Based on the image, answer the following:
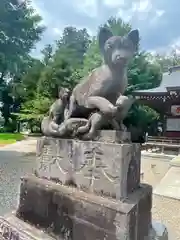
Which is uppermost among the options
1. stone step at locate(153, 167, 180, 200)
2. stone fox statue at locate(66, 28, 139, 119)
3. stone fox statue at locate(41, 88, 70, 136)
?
stone fox statue at locate(66, 28, 139, 119)

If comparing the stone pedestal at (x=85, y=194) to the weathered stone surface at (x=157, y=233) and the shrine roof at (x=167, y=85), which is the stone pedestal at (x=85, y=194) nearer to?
the weathered stone surface at (x=157, y=233)

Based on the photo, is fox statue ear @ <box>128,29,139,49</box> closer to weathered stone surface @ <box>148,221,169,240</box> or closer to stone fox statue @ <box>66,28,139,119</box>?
stone fox statue @ <box>66,28,139,119</box>

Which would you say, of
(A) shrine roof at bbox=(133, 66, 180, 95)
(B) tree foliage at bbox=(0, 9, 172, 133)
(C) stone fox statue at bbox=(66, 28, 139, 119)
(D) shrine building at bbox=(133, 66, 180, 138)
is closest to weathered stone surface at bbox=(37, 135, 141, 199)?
(C) stone fox statue at bbox=(66, 28, 139, 119)

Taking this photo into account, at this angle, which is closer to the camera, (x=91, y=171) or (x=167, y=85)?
(x=91, y=171)

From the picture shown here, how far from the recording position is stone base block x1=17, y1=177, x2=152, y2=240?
1741 mm

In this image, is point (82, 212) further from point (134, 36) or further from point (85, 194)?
point (134, 36)

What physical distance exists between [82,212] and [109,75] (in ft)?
3.83

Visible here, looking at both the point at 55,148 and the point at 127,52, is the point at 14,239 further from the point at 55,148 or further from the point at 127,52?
the point at 127,52

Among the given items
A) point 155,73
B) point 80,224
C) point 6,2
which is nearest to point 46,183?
point 80,224

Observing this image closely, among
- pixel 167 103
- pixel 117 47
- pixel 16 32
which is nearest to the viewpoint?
pixel 117 47

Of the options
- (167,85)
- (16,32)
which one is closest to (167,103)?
(167,85)

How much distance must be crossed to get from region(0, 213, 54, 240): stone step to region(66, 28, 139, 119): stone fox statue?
1171 mm

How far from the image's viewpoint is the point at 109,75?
208 centimetres

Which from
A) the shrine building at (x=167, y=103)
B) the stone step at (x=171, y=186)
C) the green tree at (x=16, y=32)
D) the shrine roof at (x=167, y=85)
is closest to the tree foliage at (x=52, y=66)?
the green tree at (x=16, y=32)
